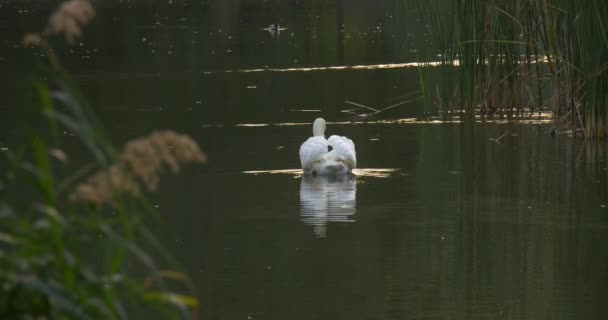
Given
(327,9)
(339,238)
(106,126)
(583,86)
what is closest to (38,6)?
(327,9)

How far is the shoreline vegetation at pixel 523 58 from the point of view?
1348cm

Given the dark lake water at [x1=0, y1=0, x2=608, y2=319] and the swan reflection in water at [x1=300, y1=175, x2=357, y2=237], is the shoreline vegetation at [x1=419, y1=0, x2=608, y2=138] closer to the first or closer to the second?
the dark lake water at [x1=0, y1=0, x2=608, y2=319]

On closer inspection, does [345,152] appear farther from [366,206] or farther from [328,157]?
[366,206]

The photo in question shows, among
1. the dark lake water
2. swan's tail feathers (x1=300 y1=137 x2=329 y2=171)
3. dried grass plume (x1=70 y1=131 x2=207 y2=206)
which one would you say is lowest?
the dark lake water

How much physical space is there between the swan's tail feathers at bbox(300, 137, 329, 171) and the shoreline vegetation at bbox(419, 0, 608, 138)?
105 inches

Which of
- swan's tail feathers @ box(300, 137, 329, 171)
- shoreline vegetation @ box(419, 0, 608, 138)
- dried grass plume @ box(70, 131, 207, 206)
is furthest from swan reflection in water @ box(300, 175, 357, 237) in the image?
dried grass plume @ box(70, 131, 207, 206)

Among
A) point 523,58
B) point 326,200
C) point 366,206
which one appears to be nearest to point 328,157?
point 326,200

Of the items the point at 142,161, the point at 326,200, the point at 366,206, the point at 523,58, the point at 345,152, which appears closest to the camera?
the point at 142,161

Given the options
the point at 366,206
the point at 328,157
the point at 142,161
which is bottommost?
the point at 366,206

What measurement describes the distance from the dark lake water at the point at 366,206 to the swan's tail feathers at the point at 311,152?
18cm

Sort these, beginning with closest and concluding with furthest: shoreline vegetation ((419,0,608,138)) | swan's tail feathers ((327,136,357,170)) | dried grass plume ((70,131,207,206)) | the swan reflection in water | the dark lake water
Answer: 1. dried grass plume ((70,131,207,206))
2. the dark lake water
3. the swan reflection in water
4. swan's tail feathers ((327,136,357,170))
5. shoreline vegetation ((419,0,608,138))

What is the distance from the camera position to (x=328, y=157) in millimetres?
12625

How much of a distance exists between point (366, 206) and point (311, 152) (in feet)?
5.58

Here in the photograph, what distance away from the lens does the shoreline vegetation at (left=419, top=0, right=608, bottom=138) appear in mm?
13484
